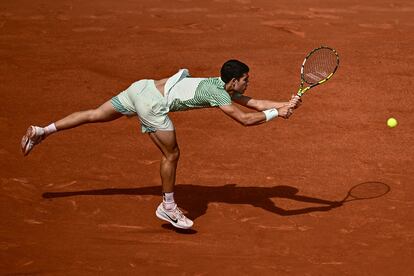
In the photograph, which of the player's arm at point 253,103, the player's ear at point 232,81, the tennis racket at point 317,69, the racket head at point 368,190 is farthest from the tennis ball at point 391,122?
the player's ear at point 232,81

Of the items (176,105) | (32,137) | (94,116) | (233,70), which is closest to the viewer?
(233,70)

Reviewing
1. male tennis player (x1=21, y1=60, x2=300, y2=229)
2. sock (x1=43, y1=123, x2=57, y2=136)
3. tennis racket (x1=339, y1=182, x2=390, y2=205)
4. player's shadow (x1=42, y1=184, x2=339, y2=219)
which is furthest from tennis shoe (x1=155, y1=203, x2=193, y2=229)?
tennis racket (x1=339, y1=182, x2=390, y2=205)

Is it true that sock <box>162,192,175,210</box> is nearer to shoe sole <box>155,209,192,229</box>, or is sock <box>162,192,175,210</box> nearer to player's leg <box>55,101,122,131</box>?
shoe sole <box>155,209,192,229</box>

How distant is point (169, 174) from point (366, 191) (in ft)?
8.14

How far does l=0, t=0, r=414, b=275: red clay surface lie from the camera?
773 centimetres

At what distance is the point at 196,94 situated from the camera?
781 centimetres

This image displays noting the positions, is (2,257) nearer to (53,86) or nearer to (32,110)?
(32,110)

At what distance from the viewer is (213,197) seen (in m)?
8.94

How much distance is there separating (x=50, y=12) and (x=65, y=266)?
8.17 m

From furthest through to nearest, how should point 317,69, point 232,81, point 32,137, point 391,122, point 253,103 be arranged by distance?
1. point 391,122
2. point 317,69
3. point 32,137
4. point 253,103
5. point 232,81

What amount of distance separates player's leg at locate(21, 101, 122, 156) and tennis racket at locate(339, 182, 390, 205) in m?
2.77

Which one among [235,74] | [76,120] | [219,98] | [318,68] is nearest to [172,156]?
[219,98]

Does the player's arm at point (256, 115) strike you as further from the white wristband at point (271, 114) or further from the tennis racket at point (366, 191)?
the tennis racket at point (366, 191)

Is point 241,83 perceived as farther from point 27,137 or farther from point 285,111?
point 27,137
